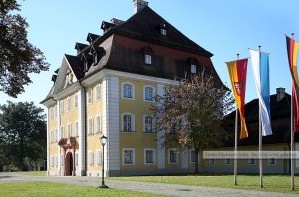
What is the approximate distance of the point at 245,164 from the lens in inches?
1662

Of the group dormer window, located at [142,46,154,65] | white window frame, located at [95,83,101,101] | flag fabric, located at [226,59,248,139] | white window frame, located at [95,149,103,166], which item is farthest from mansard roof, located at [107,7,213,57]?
flag fabric, located at [226,59,248,139]

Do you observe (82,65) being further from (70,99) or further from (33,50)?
(33,50)

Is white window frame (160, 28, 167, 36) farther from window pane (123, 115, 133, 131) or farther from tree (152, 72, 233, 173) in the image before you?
window pane (123, 115, 133, 131)

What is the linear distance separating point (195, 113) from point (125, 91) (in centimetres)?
669

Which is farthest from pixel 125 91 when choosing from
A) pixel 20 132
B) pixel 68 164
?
pixel 20 132

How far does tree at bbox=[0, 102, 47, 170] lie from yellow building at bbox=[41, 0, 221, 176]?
42773mm

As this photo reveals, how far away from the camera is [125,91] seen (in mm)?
38219

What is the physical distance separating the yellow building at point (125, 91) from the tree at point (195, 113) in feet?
10.5

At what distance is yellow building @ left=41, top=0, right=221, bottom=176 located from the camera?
1463 inches

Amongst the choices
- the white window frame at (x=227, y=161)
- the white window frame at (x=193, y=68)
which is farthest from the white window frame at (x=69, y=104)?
the white window frame at (x=227, y=161)

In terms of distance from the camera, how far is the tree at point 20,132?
85500mm

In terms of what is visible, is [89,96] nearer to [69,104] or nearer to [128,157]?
[69,104]

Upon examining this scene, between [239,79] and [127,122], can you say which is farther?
[127,122]

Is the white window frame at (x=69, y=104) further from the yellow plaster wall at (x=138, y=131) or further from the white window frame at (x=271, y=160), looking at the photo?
the white window frame at (x=271, y=160)
